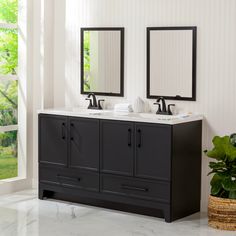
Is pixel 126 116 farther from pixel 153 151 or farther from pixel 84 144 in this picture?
pixel 84 144

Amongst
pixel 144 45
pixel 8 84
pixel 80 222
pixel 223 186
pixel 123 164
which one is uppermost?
pixel 144 45

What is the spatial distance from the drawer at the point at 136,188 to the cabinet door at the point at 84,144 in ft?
0.63

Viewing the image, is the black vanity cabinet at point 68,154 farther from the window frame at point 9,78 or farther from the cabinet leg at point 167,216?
the cabinet leg at point 167,216

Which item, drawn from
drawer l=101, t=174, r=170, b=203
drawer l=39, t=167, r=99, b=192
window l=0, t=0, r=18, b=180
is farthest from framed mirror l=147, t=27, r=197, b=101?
window l=0, t=0, r=18, b=180

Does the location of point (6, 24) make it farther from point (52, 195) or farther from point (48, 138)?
point (52, 195)

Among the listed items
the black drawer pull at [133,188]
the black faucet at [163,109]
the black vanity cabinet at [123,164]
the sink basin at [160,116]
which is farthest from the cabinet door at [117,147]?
the black faucet at [163,109]

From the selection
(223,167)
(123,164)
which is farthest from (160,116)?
(223,167)

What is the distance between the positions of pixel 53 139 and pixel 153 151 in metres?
1.15

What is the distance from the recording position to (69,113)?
6055mm

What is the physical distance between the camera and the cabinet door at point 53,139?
6.12m

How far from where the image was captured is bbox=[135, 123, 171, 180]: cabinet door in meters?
5.45

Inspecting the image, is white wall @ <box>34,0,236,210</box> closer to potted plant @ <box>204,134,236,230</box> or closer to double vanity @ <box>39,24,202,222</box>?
double vanity @ <box>39,24,202,222</box>

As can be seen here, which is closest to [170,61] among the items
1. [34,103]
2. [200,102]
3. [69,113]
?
[200,102]

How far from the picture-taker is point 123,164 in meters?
5.73
